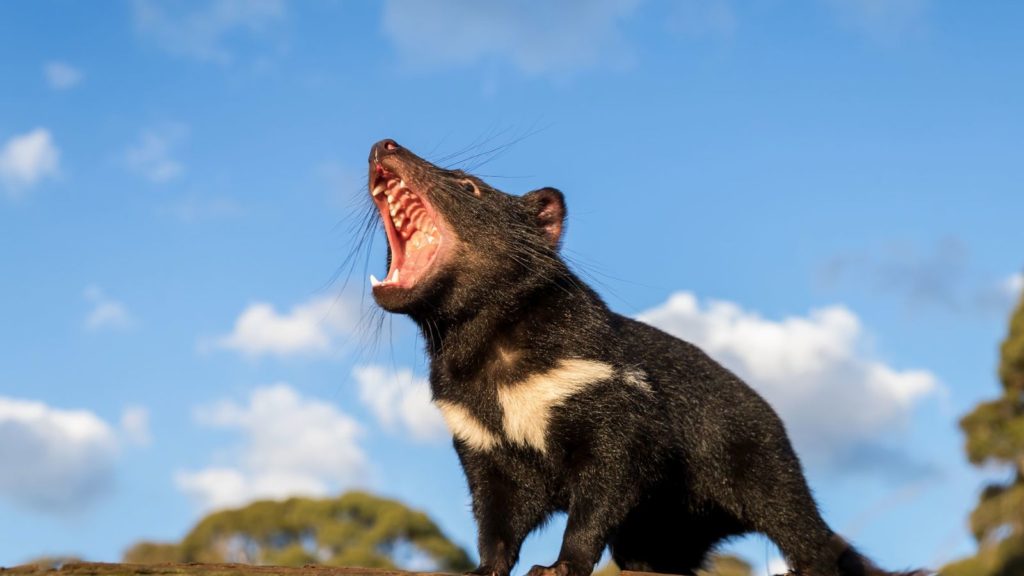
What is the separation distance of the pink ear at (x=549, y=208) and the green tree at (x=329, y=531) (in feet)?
90.1

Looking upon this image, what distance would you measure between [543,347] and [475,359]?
0.41 meters

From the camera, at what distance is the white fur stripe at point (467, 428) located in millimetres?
6445

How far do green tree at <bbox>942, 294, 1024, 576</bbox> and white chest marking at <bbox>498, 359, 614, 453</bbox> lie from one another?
18.2m

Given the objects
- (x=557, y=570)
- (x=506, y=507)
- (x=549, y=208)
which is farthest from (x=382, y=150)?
(x=557, y=570)

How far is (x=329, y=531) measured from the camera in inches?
1364

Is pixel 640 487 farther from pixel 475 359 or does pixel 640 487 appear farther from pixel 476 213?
pixel 476 213

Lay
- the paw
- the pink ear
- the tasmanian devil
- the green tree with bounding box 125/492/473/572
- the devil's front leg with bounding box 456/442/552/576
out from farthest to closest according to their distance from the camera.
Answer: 1. the green tree with bounding box 125/492/473/572
2. the pink ear
3. the devil's front leg with bounding box 456/442/552/576
4. the tasmanian devil
5. the paw

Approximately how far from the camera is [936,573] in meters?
7.67

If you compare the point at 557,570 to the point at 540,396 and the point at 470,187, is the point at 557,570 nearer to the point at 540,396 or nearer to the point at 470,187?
the point at 540,396

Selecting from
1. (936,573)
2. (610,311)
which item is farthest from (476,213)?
(936,573)

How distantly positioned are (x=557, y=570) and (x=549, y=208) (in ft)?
8.15

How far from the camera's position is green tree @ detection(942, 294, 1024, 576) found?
2330 centimetres

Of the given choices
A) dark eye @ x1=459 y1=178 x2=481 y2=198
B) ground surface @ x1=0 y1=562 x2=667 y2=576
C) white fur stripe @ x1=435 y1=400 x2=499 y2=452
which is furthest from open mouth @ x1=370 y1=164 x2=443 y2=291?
ground surface @ x1=0 y1=562 x2=667 y2=576

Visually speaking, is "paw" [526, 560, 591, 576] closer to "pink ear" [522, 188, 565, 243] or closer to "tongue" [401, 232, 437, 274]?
"tongue" [401, 232, 437, 274]
